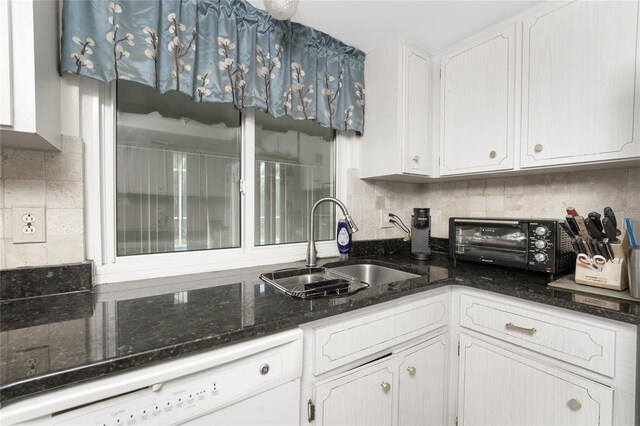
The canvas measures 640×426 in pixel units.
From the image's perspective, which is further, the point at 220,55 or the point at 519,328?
the point at 220,55

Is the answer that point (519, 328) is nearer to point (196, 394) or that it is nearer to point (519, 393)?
point (519, 393)

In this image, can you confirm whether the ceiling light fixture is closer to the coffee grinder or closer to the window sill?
the window sill

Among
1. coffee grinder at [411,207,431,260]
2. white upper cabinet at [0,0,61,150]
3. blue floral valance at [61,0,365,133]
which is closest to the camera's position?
white upper cabinet at [0,0,61,150]

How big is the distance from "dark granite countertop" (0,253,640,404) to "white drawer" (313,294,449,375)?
8cm

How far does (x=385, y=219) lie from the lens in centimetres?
201

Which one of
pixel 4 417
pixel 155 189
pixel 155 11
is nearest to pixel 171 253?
pixel 155 189

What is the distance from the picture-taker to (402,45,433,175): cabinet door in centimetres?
164

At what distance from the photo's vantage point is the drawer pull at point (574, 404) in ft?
3.30

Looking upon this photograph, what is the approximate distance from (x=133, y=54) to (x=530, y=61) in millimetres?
1793

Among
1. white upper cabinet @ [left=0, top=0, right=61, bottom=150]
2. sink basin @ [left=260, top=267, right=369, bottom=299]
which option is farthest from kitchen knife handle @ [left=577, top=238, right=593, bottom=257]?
white upper cabinet @ [left=0, top=0, right=61, bottom=150]

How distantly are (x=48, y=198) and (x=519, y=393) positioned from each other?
196cm

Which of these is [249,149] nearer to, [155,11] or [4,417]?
[155,11]

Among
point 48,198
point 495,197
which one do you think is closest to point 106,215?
point 48,198

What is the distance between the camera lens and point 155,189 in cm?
134
